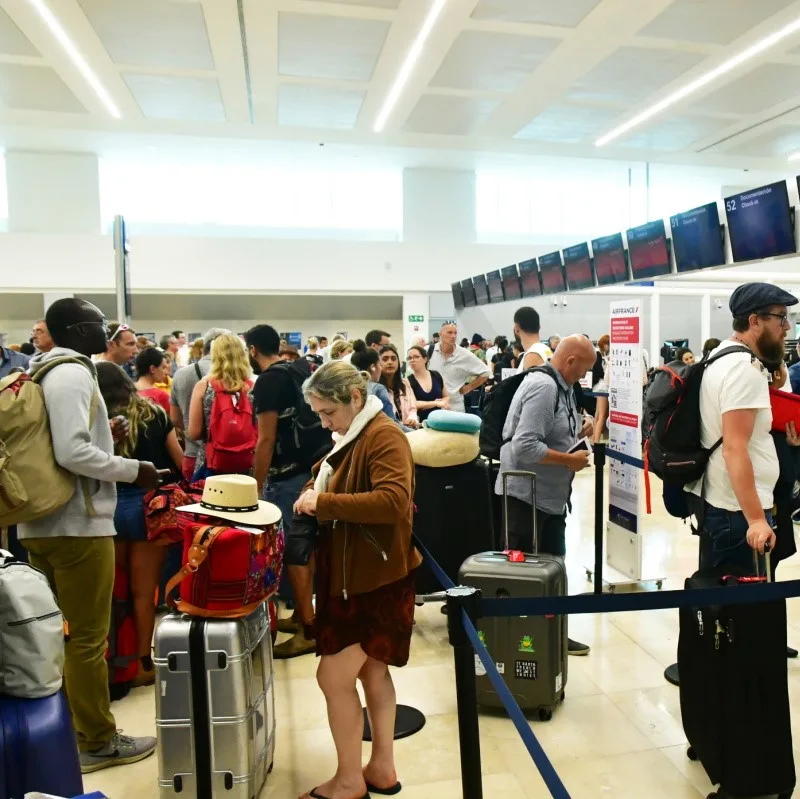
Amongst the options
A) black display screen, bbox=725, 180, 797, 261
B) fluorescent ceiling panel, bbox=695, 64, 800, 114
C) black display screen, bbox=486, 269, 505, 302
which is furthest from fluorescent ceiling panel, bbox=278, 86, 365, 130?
black display screen, bbox=725, 180, 797, 261

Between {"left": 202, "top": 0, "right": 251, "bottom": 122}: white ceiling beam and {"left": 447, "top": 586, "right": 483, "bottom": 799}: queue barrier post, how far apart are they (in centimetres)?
855

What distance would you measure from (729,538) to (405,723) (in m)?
1.57

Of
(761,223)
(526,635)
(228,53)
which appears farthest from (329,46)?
(526,635)

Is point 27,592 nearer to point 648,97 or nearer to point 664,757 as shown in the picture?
point 664,757

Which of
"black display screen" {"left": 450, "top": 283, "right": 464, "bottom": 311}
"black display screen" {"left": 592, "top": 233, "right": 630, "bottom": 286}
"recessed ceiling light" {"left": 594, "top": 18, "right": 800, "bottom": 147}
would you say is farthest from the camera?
"black display screen" {"left": 450, "top": 283, "right": 464, "bottom": 311}

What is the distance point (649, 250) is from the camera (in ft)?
28.2

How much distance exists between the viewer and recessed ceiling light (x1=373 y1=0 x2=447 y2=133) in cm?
878

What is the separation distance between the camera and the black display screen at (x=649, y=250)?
8305 millimetres

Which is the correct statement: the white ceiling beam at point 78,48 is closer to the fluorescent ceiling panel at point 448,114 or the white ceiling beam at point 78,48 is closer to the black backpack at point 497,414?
the fluorescent ceiling panel at point 448,114

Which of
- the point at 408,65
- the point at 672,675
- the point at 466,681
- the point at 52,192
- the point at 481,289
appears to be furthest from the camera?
the point at 52,192

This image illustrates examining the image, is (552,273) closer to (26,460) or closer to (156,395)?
(156,395)

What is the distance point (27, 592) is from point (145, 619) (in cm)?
173

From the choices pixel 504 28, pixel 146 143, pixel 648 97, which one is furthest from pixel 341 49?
pixel 146 143

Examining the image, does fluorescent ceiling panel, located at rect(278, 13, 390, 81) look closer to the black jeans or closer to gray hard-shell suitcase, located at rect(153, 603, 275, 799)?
the black jeans
